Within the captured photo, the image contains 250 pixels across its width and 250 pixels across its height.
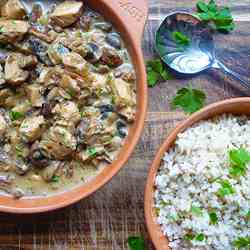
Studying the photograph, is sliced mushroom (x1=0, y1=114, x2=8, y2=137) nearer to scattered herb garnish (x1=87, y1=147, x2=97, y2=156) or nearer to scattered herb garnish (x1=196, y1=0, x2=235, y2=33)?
scattered herb garnish (x1=87, y1=147, x2=97, y2=156)

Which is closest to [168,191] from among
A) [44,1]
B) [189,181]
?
[189,181]

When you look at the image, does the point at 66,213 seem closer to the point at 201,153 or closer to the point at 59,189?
the point at 59,189

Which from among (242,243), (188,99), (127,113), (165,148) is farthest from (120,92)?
(242,243)

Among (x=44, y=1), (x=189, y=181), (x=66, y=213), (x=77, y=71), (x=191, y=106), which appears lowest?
(x=66, y=213)

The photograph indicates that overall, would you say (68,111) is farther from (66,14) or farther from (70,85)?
(66,14)

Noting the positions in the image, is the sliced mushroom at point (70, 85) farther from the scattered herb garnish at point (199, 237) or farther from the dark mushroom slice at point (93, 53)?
the scattered herb garnish at point (199, 237)

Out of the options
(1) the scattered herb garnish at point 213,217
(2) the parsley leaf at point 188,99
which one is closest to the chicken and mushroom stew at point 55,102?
(2) the parsley leaf at point 188,99
